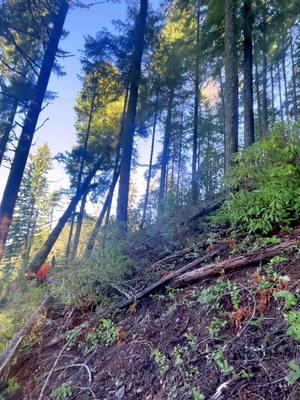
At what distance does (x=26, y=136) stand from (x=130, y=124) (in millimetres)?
4238

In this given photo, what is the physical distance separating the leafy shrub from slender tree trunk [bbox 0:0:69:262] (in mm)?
4451

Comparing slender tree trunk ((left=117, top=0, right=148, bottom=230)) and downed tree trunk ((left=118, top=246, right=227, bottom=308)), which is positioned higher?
slender tree trunk ((left=117, top=0, right=148, bottom=230))

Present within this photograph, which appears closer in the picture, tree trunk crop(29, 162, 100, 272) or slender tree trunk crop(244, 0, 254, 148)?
tree trunk crop(29, 162, 100, 272)

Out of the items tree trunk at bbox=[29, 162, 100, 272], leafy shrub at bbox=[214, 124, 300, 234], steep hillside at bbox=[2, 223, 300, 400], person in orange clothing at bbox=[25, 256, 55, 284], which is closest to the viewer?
steep hillside at bbox=[2, 223, 300, 400]

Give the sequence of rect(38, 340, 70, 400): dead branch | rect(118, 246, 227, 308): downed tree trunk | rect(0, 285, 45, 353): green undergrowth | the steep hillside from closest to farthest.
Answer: the steep hillside < rect(38, 340, 70, 400): dead branch < rect(118, 246, 227, 308): downed tree trunk < rect(0, 285, 45, 353): green undergrowth

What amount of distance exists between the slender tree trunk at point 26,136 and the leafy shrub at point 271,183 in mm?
4451

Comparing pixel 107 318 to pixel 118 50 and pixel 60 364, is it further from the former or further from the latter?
pixel 118 50

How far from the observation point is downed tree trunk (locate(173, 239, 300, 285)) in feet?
11.0

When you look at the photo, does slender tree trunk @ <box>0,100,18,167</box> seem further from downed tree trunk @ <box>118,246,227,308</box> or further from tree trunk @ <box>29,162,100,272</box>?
downed tree trunk @ <box>118,246,227,308</box>

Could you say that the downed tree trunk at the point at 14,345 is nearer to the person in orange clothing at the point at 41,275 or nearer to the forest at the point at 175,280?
the forest at the point at 175,280

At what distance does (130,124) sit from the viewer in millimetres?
9383

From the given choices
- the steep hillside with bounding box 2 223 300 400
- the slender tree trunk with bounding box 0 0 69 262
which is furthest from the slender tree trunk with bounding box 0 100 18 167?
the steep hillside with bounding box 2 223 300 400

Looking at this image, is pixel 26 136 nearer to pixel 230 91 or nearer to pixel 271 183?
pixel 230 91

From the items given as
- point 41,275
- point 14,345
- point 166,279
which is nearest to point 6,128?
point 41,275
